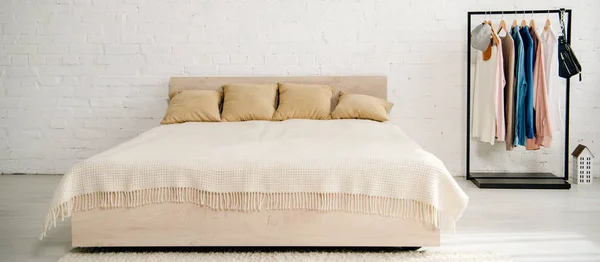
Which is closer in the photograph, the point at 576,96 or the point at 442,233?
the point at 442,233

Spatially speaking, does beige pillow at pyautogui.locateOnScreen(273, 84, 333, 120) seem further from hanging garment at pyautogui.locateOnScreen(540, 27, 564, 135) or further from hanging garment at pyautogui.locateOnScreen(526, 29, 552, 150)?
hanging garment at pyautogui.locateOnScreen(540, 27, 564, 135)

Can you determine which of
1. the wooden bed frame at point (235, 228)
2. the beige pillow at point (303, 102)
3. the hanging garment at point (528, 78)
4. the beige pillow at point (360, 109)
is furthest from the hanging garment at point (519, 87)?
the wooden bed frame at point (235, 228)

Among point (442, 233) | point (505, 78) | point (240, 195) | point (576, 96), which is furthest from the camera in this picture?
point (576, 96)

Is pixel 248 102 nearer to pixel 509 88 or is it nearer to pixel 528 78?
pixel 509 88

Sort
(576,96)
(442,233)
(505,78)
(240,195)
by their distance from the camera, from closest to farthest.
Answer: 1. (240,195)
2. (442,233)
3. (505,78)
4. (576,96)

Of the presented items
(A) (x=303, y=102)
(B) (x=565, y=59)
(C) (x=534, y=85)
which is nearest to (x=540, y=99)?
(C) (x=534, y=85)

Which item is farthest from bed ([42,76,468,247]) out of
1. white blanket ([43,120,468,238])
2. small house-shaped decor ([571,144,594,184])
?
small house-shaped decor ([571,144,594,184])

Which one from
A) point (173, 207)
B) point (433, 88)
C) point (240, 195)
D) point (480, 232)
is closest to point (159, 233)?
point (173, 207)

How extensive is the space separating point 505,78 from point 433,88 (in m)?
0.62

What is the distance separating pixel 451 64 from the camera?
5.08 meters

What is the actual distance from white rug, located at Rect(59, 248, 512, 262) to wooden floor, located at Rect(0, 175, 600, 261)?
0.14 metres

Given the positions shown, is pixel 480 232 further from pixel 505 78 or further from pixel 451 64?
pixel 451 64

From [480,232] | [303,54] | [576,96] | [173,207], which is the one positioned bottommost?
[480,232]

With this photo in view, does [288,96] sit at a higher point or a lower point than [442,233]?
higher
